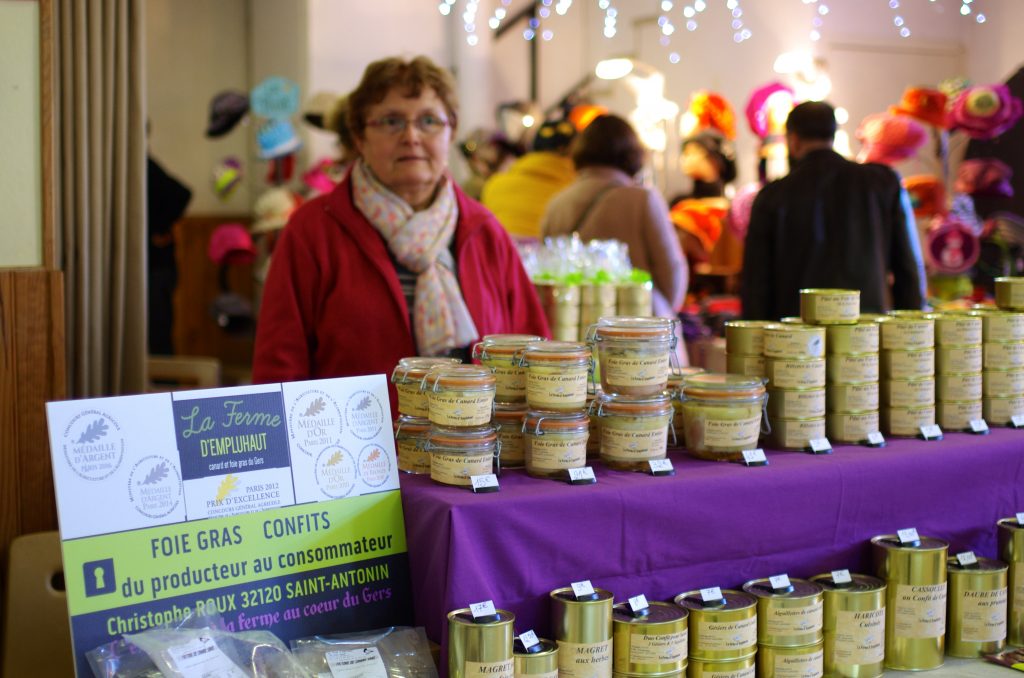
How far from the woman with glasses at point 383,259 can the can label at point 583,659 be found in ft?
3.34

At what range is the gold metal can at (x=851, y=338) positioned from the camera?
218 cm

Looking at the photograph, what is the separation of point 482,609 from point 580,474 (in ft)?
0.99

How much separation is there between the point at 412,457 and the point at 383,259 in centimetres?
78

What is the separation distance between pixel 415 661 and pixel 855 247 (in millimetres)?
2537

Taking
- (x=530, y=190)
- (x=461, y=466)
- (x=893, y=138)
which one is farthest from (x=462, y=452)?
(x=893, y=138)

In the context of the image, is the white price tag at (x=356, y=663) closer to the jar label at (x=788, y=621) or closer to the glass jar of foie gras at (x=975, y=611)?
the jar label at (x=788, y=621)

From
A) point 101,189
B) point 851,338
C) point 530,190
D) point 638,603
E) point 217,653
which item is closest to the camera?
point 217,653

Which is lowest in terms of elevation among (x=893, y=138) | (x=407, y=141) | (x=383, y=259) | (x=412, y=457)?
(x=412, y=457)

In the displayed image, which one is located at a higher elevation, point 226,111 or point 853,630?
point 226,111

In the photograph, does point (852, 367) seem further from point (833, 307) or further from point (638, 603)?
point (638, 603)

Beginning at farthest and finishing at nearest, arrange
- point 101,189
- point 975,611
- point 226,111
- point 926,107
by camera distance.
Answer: point 226,111, point 926,107, point 101,189, point 975,611

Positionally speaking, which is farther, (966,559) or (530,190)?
(530,190)

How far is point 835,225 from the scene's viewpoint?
3.75 m

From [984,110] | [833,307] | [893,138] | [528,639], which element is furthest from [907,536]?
[984,110]
